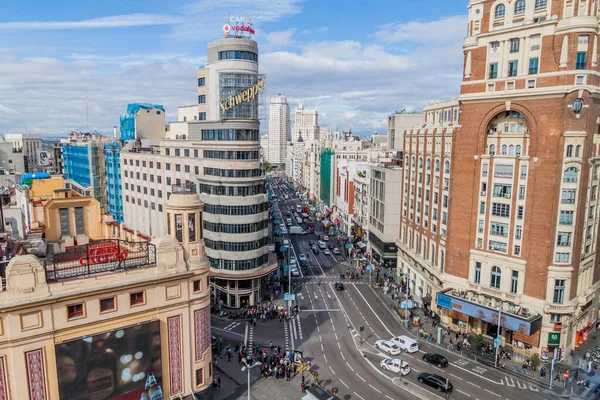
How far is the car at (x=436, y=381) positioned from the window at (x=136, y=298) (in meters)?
29.8

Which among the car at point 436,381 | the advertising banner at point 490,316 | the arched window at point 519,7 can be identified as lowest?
the car at point 436,381

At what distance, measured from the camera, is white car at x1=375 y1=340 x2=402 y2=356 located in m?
51.6

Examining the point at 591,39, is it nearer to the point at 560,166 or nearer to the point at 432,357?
the point at 560,166

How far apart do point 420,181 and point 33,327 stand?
2306 inches

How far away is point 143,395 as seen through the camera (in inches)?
1326

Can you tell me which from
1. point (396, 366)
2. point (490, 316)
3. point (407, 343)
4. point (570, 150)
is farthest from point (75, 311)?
point (570, 150)

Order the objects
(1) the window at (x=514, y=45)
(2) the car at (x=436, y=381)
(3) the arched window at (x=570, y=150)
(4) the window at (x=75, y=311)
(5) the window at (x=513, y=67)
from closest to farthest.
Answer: (4) the window at (x=75, y=311)
(2) the car at (x=436, y=381)
(3) the arched window at (x=570, y=150)
(1) the window at (x=514, y=45)
(5) the window at (x=513, y=67)

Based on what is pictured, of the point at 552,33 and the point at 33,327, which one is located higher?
the point at 552,33

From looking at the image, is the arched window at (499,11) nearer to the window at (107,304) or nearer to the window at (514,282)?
the window at (514,282)

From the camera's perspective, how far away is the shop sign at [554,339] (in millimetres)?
50000

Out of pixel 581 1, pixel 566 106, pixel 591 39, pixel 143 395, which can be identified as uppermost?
pixel 581 1

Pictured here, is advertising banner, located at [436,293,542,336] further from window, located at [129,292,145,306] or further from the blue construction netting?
the blue construction netting

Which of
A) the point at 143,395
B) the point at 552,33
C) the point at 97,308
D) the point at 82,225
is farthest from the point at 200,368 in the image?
the point at 552,33

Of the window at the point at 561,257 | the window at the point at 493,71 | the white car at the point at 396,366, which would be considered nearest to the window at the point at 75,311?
the white car at the point at 396,366
